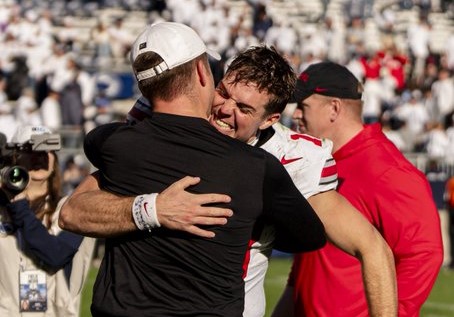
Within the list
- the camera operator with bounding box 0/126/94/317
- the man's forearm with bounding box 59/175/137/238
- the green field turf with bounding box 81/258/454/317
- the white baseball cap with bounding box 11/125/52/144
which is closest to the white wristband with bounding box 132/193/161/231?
the man's forearm with bounding box 59/175/137/238

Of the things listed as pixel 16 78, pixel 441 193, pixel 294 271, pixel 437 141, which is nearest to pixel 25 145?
pixel 294 271

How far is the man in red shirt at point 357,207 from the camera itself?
485 centimetres

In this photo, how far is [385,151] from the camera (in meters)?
5.18

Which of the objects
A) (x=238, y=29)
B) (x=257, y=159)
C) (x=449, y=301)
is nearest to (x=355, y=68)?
(x=238, y=29)

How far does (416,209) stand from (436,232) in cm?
12

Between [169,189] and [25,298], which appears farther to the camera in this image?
[25,298]

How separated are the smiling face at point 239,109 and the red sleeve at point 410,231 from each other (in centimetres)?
112

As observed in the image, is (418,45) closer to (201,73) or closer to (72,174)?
(72,174)

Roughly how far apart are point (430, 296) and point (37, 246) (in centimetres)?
834

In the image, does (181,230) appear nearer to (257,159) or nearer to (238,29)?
(257,159)

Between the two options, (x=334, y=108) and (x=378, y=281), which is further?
(x=334, y=108)

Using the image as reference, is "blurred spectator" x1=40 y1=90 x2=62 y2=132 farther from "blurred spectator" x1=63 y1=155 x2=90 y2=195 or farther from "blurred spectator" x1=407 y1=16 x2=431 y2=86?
"blurred spectator" x1=407 y1=16 x2=431 y2=86

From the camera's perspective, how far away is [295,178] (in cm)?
396

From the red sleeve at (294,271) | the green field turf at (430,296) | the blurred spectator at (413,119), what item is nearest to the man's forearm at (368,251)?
the red sleeve at (294,271)
